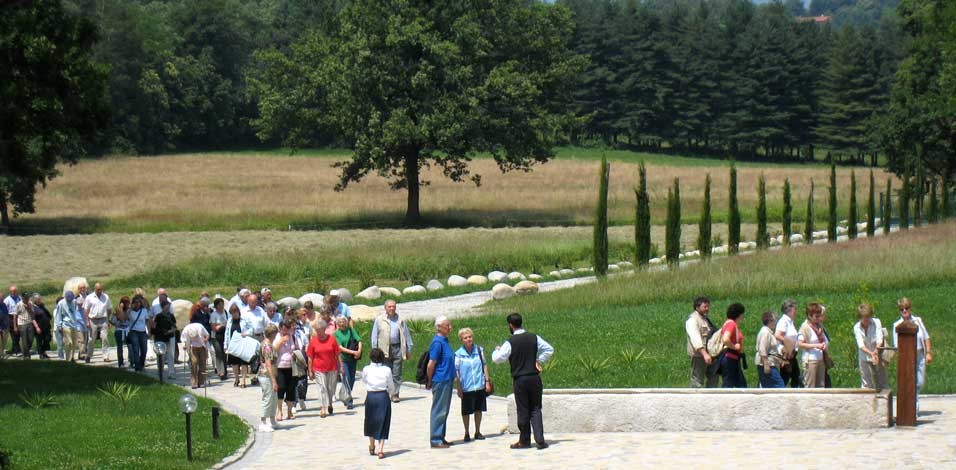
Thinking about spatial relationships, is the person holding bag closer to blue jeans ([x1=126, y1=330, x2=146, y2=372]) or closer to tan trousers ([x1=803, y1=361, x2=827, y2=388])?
tan trousers ([x1=803, y1=361, x2=827, y2=388])

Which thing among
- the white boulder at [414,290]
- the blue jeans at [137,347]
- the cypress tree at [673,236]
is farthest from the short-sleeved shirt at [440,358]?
the cypress tree at [673,236]

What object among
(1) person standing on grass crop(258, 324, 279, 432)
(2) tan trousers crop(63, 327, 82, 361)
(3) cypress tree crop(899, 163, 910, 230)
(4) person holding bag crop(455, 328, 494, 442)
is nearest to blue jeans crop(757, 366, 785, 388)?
(4) person holding bag crop(455, 328, 494, 442)

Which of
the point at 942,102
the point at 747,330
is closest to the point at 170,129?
the point at 942,102

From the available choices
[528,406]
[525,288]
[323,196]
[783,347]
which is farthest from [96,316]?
[323,196]

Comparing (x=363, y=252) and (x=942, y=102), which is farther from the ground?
(x=942, y=102)

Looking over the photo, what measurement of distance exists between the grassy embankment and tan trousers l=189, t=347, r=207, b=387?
3880 mm

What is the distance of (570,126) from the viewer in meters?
68.9

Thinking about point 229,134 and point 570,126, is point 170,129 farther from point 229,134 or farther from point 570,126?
point 570,126

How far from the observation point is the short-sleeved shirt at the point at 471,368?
59.4 ft

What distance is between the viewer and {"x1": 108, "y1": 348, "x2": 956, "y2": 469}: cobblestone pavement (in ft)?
52.7

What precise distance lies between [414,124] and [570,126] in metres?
9.64

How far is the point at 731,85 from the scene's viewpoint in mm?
130375

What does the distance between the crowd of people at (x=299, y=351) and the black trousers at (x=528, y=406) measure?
13 millimetres

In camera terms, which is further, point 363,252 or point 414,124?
point 414,124
